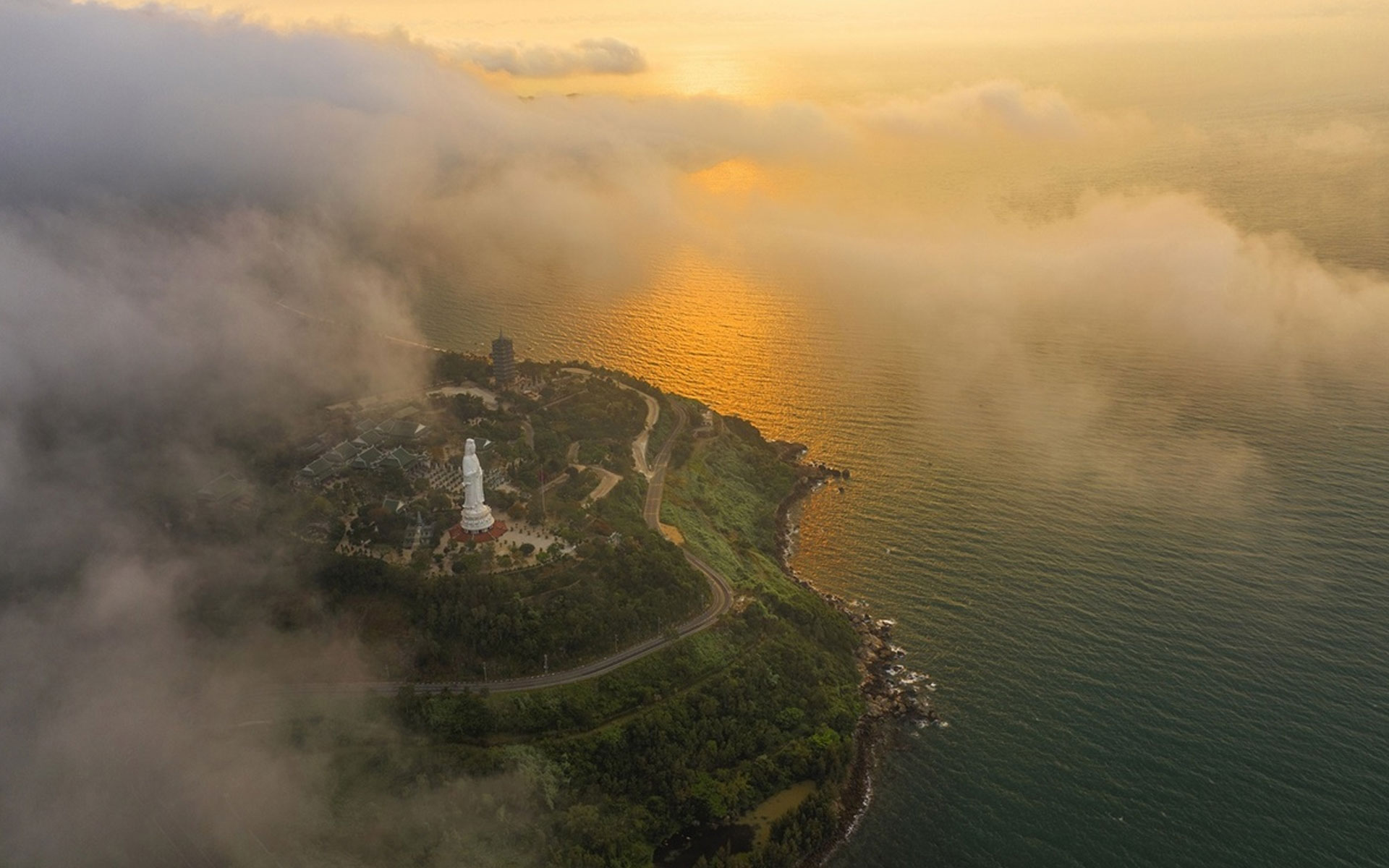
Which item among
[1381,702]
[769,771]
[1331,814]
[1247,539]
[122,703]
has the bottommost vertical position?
[122,703]

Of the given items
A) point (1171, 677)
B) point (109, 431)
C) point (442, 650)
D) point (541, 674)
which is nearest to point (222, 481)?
point (109, 431)

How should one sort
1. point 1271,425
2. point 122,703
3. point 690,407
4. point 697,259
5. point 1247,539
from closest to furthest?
1. point 122,703
2. point 1247,539
3. point 1271,425
4. point 690,407
5. point 697,259

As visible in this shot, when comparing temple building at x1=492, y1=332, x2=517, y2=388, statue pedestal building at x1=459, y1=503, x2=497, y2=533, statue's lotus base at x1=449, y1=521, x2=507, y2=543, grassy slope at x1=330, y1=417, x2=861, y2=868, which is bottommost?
grassy slope at x1=330, y1=417, x2=861, y2=868

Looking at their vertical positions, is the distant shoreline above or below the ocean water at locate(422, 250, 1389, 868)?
below

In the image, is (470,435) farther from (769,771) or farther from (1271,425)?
(1271,425)

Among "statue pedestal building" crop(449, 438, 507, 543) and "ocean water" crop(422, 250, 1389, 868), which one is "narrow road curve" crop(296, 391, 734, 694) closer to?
"ocean water" crop(422, 250, 1389, 868)

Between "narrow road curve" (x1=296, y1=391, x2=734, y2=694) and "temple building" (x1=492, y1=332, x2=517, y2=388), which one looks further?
"temple building" (x1=492, y1=332, x2=517, y2=388)

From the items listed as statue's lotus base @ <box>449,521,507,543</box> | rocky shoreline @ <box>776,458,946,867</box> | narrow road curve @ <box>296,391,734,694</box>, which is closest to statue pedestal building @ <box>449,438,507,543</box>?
statue's lotus base @ <box>449,521,507,543</box>

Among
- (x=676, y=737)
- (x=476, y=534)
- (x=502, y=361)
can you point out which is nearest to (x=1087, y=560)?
(x=676, y=737)
